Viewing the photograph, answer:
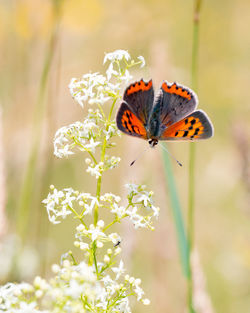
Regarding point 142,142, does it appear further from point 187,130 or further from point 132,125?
point 132,125

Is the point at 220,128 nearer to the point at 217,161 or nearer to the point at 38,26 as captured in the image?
the point at 217,161

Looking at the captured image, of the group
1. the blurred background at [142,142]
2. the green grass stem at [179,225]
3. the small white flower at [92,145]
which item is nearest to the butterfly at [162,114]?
the small white flower at [92,145]

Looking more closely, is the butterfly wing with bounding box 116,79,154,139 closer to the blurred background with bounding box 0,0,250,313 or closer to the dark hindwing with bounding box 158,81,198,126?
the dark hindwing with bounding box 158,81,198,126

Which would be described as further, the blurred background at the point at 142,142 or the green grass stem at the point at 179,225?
the blurred background at the point at 142,142

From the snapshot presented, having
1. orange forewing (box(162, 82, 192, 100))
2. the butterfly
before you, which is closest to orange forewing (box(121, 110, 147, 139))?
the butterfly

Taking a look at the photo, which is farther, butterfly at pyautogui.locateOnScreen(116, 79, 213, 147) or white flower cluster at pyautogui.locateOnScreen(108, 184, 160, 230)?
butterfly at pyautogui.locateOnScreen(116, 79, 213, 147)

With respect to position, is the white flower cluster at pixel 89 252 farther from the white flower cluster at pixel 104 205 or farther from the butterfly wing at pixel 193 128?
the butterfly wing at pixel 193 128
